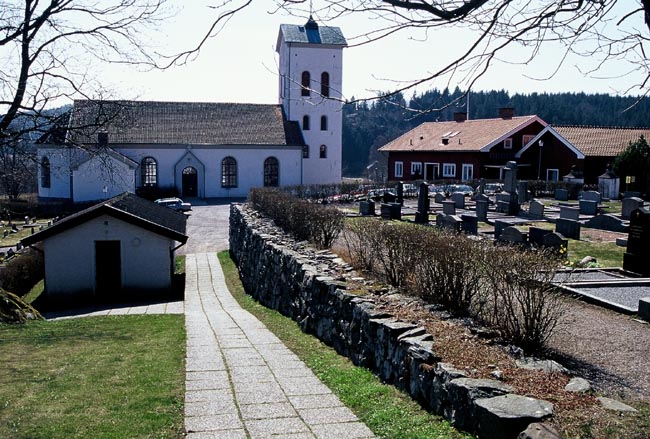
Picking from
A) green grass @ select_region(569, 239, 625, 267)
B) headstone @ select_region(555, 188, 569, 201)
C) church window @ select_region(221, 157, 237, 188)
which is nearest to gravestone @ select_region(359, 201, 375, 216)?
green grass @ select_region(569, 239, 625, 267)

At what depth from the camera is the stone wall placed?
497cm

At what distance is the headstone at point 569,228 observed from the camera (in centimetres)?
2073

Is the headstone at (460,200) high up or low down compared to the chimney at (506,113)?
down

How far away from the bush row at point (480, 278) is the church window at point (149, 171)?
43.8 metres

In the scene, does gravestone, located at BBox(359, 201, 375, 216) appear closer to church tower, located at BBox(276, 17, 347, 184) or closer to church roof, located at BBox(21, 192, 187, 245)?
church roof, located at BBox(21, 192, 187, 245)

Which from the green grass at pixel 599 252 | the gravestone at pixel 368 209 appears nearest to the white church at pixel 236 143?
the gravestone at pixel 368 209

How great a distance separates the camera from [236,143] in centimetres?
5412

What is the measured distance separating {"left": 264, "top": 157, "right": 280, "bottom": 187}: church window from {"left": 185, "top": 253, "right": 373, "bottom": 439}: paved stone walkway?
43995mm

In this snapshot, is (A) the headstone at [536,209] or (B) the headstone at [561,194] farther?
(B) the headstone at [561,194]

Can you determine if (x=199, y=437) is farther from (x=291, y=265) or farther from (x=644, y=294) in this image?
(x=644, y=294)

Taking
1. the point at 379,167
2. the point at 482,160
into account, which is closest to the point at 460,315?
the point at 482,160

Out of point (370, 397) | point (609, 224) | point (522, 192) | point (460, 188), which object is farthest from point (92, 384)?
point (460, 188)

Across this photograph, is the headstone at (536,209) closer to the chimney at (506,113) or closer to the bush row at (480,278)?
the bush row at (480,278)

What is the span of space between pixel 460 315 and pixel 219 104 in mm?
52931
